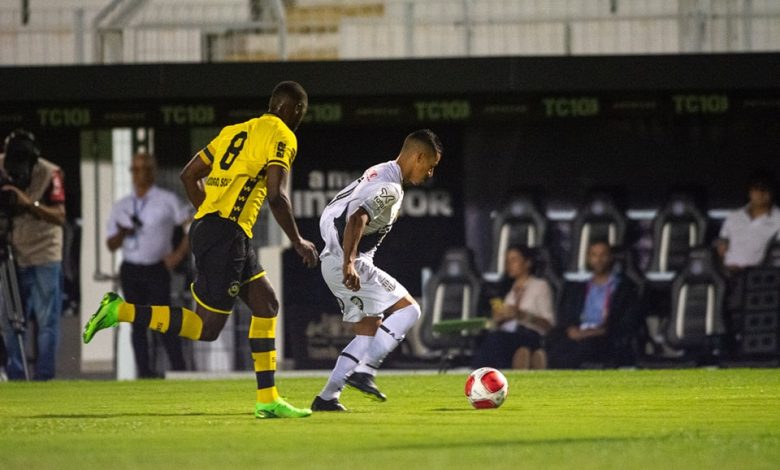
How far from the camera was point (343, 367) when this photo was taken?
1105 centimetres

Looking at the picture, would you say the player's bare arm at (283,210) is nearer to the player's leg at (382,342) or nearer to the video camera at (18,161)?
the player's leg at (382,342)

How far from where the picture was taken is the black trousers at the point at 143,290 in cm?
1908

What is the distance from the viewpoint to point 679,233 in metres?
19.5

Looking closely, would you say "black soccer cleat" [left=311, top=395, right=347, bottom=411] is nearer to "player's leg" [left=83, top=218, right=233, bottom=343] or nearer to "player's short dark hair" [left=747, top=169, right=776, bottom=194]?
"player's leg" [left=83, top=218, right=233, bottom=343]

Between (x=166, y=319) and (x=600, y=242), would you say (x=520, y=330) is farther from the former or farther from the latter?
(x=166, y=319)

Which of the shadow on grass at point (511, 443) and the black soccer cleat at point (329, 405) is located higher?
the shadow on grass at point (511, 443)

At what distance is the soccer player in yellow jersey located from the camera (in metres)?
10.6

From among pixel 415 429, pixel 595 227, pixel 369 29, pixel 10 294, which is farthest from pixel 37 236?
pixel 415 429

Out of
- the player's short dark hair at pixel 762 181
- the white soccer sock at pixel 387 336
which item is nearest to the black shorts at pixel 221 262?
the white soccer sock at pixel 387 336

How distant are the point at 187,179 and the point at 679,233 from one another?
31.7 feet

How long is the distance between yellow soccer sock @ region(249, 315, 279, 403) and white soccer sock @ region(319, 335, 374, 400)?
1.88 feet

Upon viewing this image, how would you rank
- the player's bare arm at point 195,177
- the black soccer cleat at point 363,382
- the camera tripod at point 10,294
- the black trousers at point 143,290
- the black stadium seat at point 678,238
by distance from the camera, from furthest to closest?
the black stadium seat at point 678,238 → the black trousers at point 143,290 → the camera tripod at point 10,294 → the black soccer cleat at point 363,382 → the player's bare arm at point 195,177

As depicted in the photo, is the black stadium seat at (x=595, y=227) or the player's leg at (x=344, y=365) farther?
the black stadium seat at (x=595, y=227)

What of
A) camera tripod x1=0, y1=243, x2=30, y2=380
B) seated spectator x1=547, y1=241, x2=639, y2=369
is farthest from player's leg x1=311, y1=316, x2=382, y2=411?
seated spectator x1=547, y1=241, x2=639, y2=369
